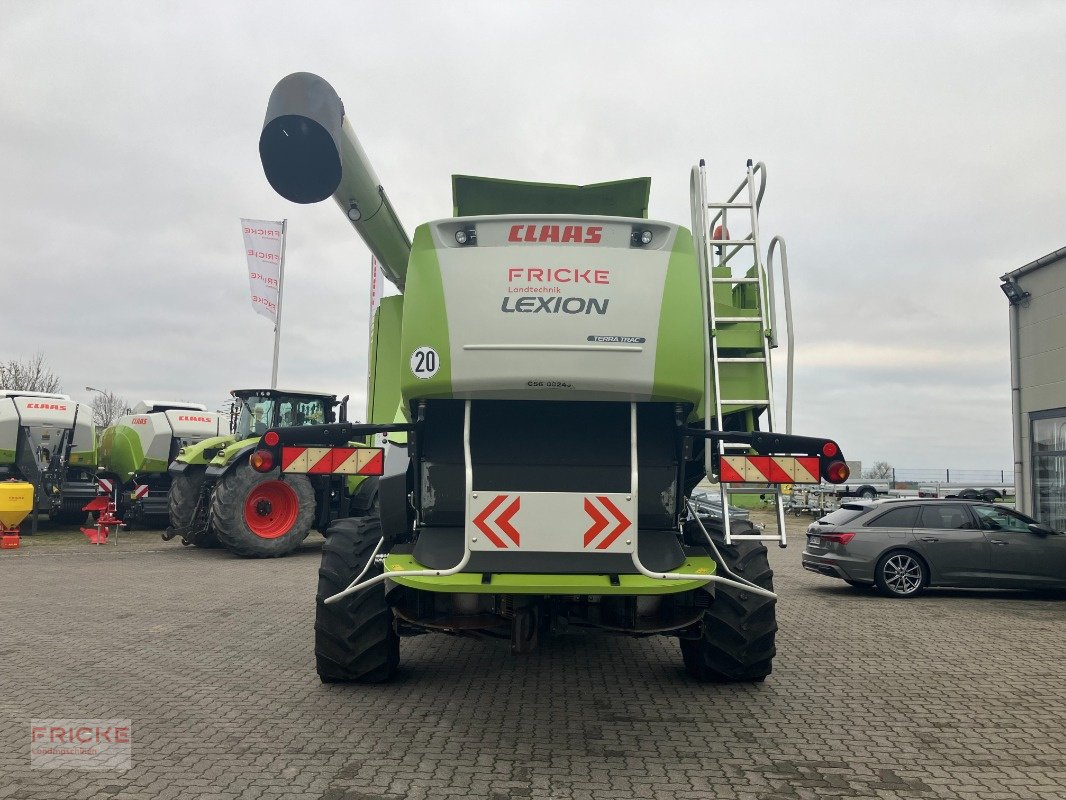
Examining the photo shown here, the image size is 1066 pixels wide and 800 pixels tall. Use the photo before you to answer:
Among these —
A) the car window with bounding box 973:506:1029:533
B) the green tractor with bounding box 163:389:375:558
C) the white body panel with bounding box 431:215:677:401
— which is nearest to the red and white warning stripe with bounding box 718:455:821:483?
the white body panel with bounding box 431:215:677:401

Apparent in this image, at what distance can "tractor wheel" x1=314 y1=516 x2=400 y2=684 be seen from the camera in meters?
5.75

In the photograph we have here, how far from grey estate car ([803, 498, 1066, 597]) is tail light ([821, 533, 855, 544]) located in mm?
14

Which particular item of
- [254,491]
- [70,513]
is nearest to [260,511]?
[254,491]

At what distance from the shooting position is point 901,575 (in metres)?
12.0

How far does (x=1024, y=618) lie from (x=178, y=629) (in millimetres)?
9163

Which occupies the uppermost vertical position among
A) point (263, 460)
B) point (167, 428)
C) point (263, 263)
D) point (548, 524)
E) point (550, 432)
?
point (263, 263)

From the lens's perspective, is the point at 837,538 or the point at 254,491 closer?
the point at 837,538

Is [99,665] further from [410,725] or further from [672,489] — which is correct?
[672,489]

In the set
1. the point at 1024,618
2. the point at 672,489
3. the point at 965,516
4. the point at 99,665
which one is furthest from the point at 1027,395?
the point at 99,665

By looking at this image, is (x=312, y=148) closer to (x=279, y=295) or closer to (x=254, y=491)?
(x=254, y=491)

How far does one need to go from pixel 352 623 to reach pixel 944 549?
363 inches

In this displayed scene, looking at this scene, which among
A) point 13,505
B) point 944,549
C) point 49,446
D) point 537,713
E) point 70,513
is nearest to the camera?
point 537,713

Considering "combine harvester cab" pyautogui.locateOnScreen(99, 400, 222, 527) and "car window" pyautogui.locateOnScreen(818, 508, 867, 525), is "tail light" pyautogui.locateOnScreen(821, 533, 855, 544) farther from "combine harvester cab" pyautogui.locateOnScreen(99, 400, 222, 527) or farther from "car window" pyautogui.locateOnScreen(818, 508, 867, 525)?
"combine harvester cab" pyautogui.locateOnScreen(99, 400, 222, 527)

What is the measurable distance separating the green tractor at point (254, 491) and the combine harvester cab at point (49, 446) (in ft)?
14.2
